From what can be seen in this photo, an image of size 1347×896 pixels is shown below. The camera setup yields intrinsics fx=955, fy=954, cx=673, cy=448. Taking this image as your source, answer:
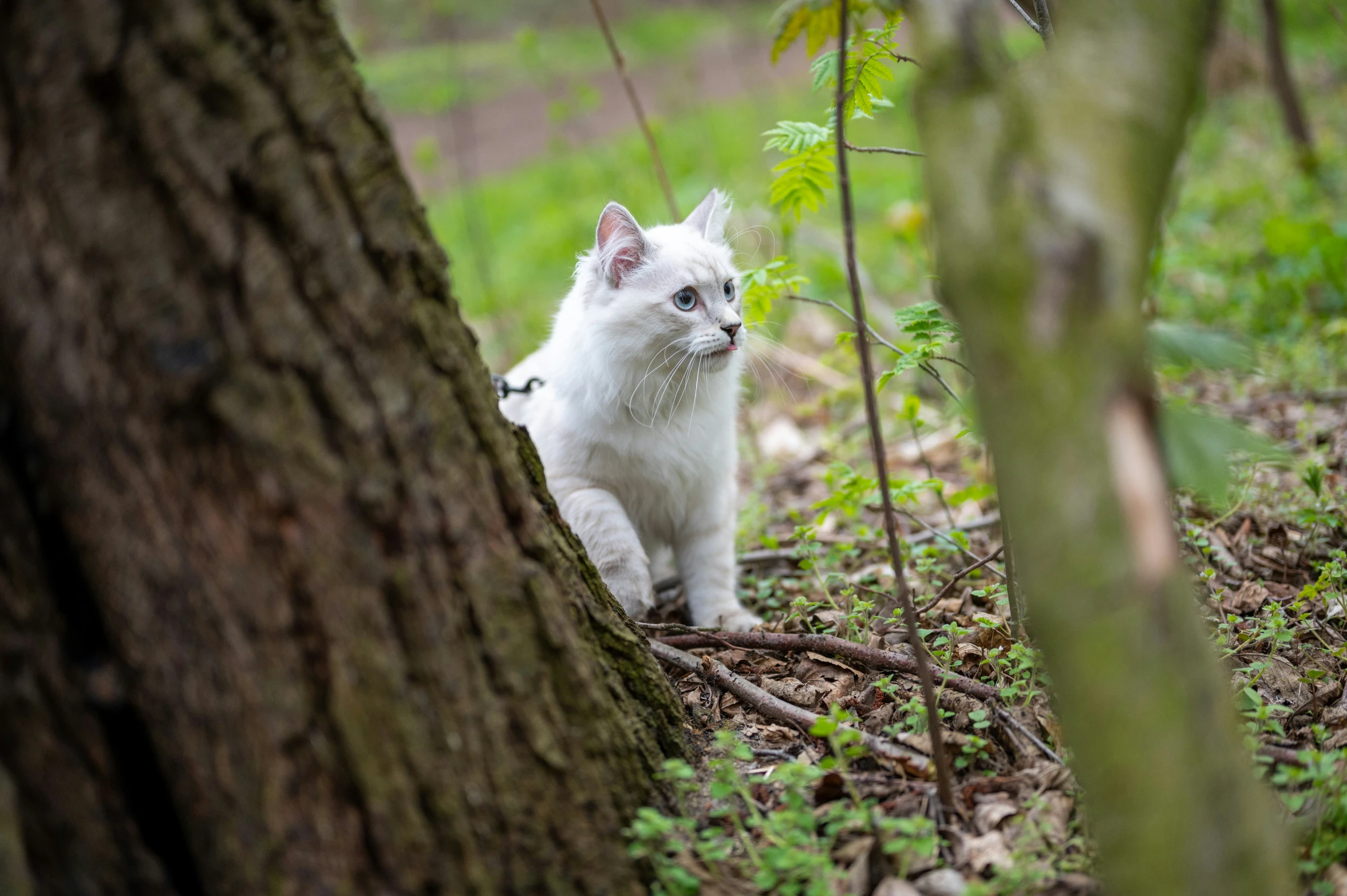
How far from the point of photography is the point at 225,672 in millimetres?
1365

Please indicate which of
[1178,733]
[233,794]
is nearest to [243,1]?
[233,794]

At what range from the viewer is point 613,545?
2.96 m

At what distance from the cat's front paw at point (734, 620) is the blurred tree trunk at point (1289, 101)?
502 cm

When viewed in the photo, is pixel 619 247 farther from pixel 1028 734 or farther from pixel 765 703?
pixel 1028 734

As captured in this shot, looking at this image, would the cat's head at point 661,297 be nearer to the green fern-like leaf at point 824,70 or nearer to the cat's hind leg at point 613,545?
the cat's hind leg at point 613,545

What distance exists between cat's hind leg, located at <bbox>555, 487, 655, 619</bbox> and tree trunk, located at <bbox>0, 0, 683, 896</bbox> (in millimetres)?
1421

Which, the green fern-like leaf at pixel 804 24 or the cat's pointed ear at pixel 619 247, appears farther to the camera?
→ the cat's pointed ear at pixel 619 247

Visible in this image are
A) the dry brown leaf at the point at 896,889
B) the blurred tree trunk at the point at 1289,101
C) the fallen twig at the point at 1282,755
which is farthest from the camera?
the blurred tree trunk at the point at 1289,101

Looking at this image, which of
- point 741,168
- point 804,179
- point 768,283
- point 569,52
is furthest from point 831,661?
point 569,52

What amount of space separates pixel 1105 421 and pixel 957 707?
1.04 metres

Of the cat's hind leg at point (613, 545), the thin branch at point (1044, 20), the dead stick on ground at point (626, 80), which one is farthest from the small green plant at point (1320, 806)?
the dead stick on ground at point (626, 80)

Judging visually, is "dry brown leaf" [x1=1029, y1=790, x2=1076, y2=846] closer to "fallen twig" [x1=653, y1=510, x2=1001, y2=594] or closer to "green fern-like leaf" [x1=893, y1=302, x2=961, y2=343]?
"green fern-like leaf" [x1=893, y1=302, x2=961, y2=343]

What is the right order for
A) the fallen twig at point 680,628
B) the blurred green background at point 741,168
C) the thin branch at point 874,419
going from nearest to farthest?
the thin branch at point 874,419 → the fallen twig at point 680,628 → the blurred green background at point 741,168

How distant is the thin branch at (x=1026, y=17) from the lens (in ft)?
7.18
